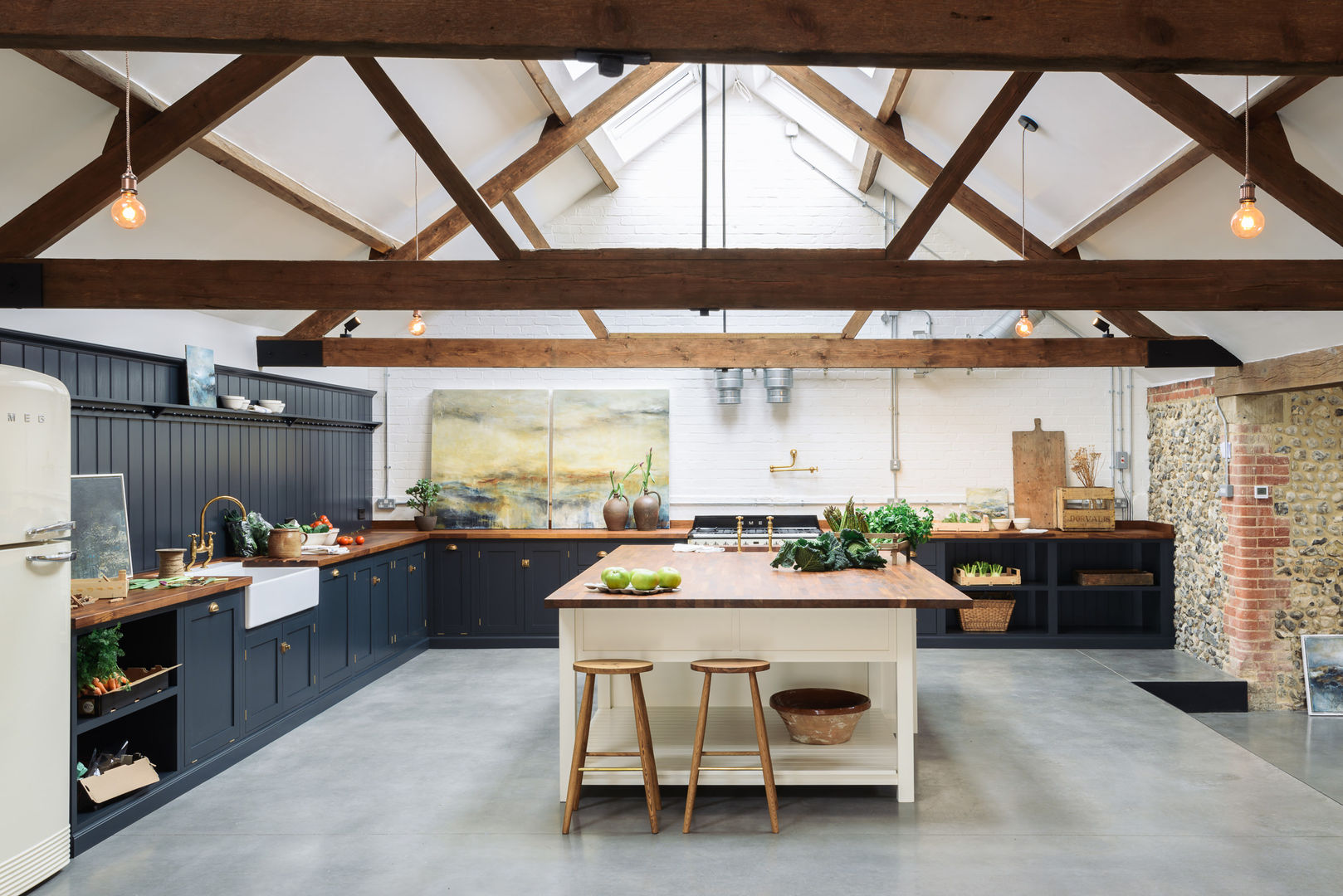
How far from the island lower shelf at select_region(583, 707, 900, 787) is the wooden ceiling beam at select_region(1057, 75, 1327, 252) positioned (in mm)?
3419

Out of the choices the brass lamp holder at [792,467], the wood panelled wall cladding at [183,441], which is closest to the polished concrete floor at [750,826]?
the wood panelled wall cladding at [183,441]

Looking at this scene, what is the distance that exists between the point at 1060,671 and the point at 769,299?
4335 millimetres

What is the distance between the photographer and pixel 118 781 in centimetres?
425

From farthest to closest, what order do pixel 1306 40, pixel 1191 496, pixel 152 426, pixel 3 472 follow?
pixel 1191 496, pixel 152 426, pixel 3 472, pixel 1306 40

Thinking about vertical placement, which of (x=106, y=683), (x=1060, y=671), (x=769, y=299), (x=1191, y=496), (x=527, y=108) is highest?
(x=527, y=108)

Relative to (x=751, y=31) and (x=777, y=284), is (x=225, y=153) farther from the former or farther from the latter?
(x=751, y=31)

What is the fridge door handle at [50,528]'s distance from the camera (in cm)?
364

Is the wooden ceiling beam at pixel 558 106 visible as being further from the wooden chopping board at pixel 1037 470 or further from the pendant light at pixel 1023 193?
the wooden chopping board at pixel 1037 470

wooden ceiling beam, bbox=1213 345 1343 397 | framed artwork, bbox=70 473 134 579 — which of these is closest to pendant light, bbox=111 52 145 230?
framed artwork, bbox=70 473 134 579

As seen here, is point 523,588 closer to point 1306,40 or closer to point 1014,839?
point 1014,839

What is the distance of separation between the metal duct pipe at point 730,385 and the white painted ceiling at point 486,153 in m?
2.69

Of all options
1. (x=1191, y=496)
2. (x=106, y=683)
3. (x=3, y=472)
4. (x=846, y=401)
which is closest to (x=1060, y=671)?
(x=1191, y=496)

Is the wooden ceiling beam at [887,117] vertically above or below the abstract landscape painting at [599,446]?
above

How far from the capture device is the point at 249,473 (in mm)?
6875
